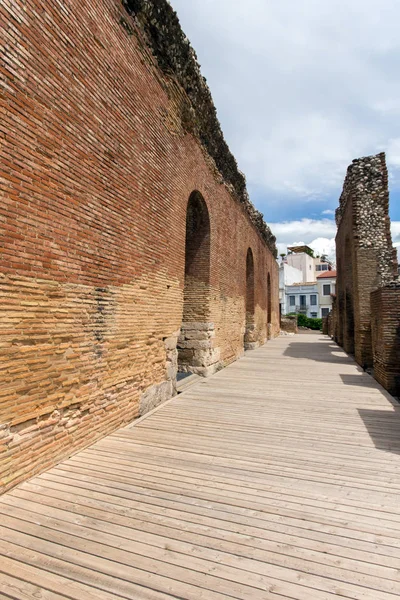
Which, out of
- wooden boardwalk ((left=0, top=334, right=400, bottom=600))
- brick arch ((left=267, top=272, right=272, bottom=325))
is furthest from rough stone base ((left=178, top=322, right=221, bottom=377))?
brick arch ((left=267, top=272, right=272, bottom=325))

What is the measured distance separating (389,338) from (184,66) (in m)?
6.19

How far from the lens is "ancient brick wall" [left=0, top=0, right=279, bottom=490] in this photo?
270cm

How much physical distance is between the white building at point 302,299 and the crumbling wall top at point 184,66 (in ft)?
111

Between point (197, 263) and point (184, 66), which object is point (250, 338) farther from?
point (184, 66)

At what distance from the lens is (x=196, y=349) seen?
24.6 feet

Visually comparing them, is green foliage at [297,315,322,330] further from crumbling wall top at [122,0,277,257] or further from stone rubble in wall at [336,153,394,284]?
crumbling wall top at [122,0,277,257]

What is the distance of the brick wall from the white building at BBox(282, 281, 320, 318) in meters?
35.8

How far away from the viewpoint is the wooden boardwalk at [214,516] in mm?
1724

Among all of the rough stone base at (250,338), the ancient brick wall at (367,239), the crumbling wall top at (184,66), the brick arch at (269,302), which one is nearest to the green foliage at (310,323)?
the brick arch at (269,302)

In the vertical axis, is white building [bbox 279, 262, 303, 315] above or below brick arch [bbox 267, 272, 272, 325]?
above

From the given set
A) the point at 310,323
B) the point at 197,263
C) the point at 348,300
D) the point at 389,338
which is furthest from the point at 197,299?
the point at 310,323

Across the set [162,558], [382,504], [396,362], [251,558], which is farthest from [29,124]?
[396,362]

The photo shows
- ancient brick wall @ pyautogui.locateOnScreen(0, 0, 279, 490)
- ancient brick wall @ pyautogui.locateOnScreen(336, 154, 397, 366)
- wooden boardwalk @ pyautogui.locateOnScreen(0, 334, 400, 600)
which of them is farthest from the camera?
ancient brick wall @ pyautogui.locateOnScreen(336, 154, 397, 366)

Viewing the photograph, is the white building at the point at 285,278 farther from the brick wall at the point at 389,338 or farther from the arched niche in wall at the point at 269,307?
the brick wall at the point at 389,338
